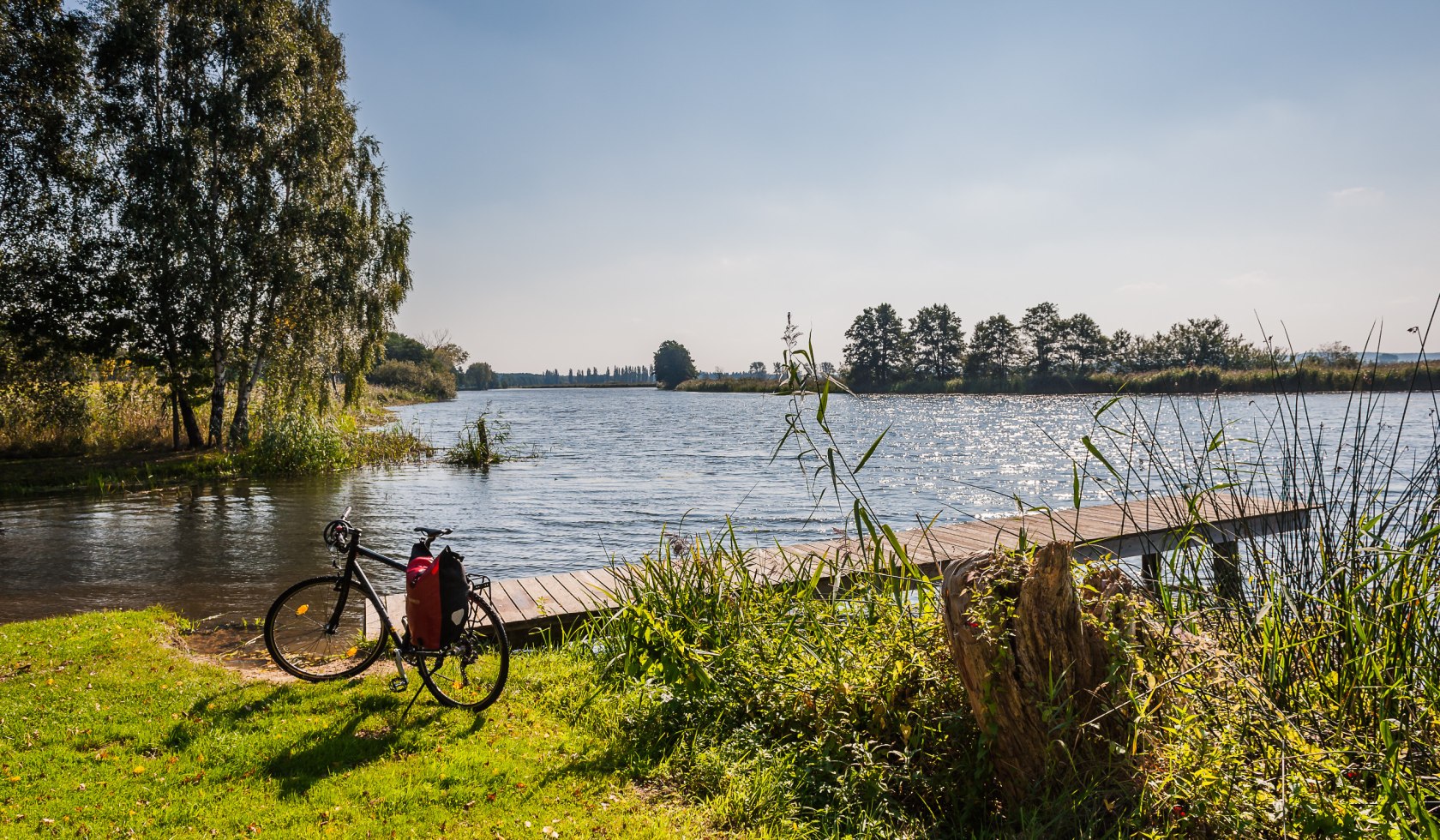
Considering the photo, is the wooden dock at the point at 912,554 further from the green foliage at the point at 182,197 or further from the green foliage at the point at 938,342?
the green foliage at the point at 938,342

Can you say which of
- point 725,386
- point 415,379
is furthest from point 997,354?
point 415,379

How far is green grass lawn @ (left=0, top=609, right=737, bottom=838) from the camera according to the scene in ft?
11.3

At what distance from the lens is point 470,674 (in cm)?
530

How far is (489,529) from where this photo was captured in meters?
13.2

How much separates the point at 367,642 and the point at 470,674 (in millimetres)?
960

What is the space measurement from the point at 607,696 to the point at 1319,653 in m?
3.70

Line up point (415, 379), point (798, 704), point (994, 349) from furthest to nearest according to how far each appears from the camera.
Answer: point (994, 349) → point (415, 379) → point (798, 704)

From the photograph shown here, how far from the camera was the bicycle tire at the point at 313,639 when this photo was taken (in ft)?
17.6

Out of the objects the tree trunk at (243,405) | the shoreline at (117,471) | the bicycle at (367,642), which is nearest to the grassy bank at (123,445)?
the shoreline at (117,471)

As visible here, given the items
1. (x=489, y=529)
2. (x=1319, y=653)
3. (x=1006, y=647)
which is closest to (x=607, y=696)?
(x=1006, y=647)

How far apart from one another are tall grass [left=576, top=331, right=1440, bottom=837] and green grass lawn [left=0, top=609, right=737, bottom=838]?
412mm

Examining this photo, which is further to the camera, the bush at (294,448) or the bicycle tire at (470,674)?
the bush at (294,448)

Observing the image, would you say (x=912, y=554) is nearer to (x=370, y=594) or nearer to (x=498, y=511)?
(x=370, y=594)

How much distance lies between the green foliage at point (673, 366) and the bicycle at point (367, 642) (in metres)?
135
